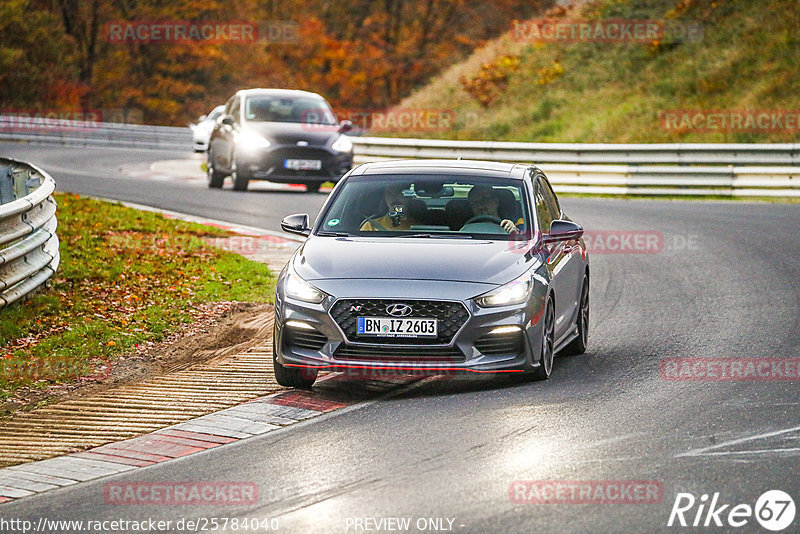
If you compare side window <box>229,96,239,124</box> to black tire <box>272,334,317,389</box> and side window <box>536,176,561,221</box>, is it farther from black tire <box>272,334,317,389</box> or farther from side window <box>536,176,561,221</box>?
black tire <box>272,334,317,389</box>

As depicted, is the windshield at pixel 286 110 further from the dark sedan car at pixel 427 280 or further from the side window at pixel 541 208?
the dark sedan car at pixel 427 280

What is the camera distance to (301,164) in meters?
24.8

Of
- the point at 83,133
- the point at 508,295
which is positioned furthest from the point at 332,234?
the point at 83,133

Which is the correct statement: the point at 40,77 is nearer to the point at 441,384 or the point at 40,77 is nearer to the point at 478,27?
the point at 478,27

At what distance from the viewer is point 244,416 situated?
8.46 m

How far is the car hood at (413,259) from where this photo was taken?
8.96m

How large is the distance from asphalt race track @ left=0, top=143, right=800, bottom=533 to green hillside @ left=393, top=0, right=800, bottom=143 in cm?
2111

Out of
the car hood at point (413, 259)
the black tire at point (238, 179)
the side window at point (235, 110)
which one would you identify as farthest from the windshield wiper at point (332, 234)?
the side window at point (235, 110)

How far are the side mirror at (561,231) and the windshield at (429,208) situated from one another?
20 centimetres

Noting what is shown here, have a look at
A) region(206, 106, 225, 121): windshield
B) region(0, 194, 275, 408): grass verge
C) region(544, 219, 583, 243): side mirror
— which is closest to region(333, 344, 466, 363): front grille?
region(544, 219, 583, 243): side mirror

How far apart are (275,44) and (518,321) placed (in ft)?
206

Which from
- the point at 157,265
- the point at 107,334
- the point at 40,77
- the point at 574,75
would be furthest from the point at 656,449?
the point at 40,77

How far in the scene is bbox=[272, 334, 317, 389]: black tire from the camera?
919 centimetres

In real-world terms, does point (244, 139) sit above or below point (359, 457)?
below
